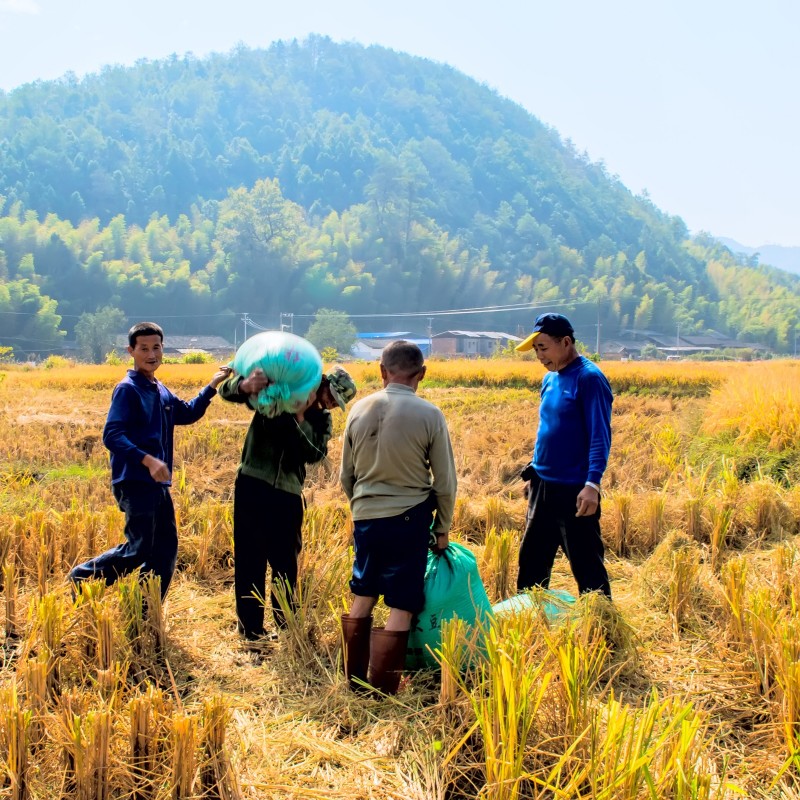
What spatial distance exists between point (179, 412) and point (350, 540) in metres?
1.44

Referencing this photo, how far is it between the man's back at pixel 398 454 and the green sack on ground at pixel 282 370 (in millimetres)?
310

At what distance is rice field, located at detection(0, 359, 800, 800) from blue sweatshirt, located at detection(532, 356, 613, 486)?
648mm

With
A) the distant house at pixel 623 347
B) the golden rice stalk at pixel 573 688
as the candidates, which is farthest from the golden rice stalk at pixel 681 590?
the distant house at pixel 623 347

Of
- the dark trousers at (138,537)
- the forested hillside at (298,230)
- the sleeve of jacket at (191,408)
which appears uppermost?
the forested hillside at (298,230)

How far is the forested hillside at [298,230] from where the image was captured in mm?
90188

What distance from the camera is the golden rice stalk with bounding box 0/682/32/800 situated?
2.12 meters

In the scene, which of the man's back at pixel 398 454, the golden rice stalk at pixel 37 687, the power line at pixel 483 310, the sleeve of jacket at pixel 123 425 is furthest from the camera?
the power line at pixel 483 310

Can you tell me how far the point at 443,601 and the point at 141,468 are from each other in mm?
1473

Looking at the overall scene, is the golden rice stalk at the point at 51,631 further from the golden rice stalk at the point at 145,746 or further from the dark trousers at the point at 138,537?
the golden rice stalk at the point at 145,746

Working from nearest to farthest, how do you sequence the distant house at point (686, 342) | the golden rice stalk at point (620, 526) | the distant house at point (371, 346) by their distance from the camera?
the golden rice stalk at point (620, 526), the distant house at point (371, 346), the distant house at point (686, 342)

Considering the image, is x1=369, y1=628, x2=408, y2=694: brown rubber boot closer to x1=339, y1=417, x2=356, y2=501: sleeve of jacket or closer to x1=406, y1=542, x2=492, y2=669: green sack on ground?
x1=406, y1=542, x2=492, y2=669: green sack on ground

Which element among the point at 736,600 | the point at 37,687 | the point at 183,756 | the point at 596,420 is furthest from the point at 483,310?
the point at 183,756

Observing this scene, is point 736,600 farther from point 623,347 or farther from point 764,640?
point 623,347

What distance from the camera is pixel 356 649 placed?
9.70 ft
